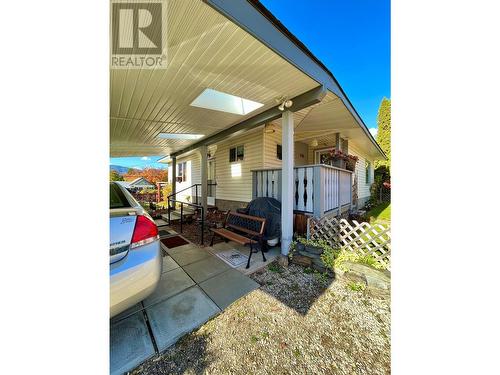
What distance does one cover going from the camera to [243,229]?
412cm

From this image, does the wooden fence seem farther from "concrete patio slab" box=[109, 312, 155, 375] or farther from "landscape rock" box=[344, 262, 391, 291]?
"concrete patio slab" box=[109, 312, 155, 375]

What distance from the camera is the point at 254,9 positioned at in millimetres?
2088

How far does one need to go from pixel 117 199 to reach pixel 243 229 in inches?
98.7

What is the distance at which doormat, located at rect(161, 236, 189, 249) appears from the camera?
4.70m

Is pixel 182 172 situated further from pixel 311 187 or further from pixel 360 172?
pixel 360 172

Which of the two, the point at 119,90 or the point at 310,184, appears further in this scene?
the point at 310,184

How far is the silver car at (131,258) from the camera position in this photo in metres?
1.65

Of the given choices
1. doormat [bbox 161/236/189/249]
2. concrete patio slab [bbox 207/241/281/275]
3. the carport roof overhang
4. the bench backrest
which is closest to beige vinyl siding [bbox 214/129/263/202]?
the carport roof overhang

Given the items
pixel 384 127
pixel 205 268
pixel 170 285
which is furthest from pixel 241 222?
pixel 384 127
